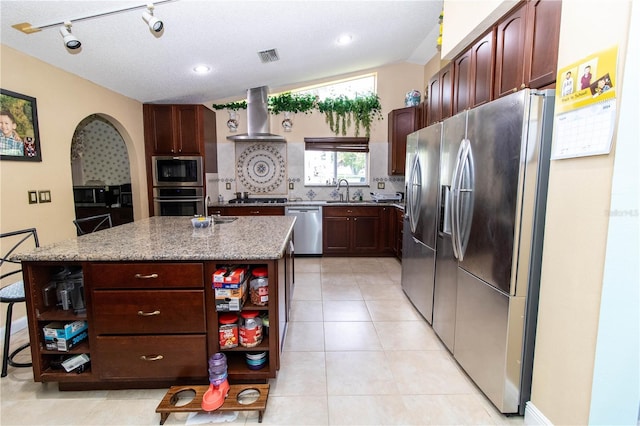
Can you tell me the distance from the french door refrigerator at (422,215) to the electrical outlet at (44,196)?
3.33 meters

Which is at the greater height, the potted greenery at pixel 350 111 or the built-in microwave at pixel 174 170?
the potted greenery at pixel 350 111

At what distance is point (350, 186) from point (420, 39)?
235 cm

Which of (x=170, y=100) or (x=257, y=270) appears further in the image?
(x=170, y=100)

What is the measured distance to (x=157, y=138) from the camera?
4.46m

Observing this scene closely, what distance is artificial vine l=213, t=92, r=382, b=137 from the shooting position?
5.05 meters

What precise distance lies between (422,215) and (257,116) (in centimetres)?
307

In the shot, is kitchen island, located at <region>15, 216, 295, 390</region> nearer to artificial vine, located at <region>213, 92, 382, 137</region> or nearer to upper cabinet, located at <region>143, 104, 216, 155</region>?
upper cabinet, located at <region>143, 104, 216, 155</region>

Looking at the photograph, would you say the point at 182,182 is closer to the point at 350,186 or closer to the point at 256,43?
the point at 256,43

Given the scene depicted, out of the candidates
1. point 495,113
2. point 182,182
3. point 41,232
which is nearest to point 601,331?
point 495,113

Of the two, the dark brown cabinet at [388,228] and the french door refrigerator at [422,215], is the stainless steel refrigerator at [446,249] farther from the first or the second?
the dark brown cabinet at [388,228]

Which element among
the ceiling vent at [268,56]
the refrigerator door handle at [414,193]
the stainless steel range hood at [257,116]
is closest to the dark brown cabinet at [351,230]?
→ the stainless steel range hood at [257,116]

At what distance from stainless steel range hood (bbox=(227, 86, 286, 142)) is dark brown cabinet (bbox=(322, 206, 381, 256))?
1.48m

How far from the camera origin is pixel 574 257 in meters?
1.33

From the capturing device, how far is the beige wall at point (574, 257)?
3.95ft
